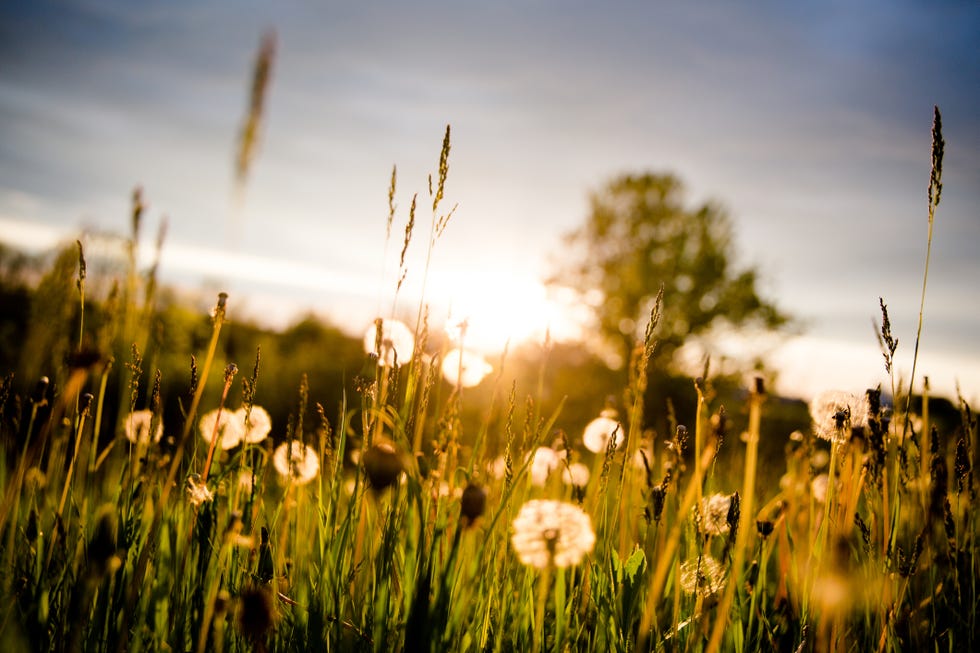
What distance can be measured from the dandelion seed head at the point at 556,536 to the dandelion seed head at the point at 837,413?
32.6 inches

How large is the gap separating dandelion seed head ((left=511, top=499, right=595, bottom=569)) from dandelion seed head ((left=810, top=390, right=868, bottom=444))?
2.72 ft

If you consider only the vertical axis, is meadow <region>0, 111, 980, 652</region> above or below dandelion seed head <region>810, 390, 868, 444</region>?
below

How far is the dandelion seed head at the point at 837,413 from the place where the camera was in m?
1.53

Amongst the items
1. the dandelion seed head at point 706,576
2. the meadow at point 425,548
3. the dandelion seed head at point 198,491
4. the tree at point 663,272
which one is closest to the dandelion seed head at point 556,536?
the meadow at point 425,548

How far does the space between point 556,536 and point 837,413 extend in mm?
985

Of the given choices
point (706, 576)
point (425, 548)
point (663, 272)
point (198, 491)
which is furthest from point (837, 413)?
point (663, 272)

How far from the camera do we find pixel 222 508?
5.97 feet

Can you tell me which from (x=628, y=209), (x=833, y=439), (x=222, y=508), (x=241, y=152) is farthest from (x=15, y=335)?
(x=628, y=209)

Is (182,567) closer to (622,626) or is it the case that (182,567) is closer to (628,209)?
(622,626)

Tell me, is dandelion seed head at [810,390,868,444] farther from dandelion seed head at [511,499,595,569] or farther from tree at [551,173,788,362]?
tree at [551,173,788,362]

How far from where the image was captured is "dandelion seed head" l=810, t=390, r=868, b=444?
1.53m

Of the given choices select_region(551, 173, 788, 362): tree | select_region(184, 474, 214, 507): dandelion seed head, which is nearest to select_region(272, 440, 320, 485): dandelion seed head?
select_region(184, 474, 214, 507): dandelion seed head

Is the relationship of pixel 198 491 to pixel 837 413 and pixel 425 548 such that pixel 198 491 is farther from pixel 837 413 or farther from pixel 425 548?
pixel 837 413

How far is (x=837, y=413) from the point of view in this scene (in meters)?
1.56
